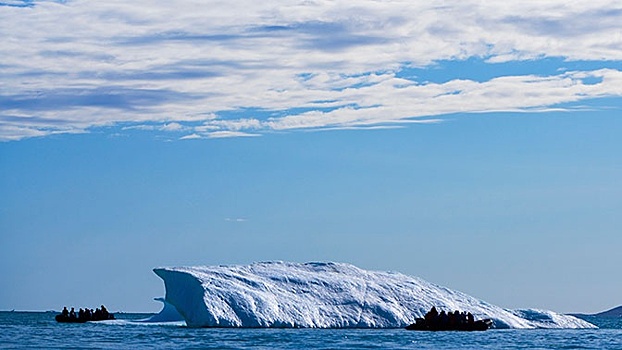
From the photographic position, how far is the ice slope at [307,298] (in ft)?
168

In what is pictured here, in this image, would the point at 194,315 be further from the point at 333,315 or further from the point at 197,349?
the point at 197,349

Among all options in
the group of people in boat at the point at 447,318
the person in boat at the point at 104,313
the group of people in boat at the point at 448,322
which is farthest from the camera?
the person in boat at the point at 104,313

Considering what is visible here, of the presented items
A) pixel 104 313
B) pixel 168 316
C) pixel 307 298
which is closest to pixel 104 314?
pixel 104 313

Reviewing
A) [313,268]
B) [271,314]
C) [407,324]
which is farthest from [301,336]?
[313,268]

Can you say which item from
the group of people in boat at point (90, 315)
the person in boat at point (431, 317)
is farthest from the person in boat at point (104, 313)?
the person in boat at point (431, 317)

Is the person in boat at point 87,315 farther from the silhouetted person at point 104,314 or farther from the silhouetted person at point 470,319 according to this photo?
the silhouetted person at point 470,319

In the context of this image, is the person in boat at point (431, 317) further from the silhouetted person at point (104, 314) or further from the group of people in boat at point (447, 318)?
the silhouetted person at point (104, 314)

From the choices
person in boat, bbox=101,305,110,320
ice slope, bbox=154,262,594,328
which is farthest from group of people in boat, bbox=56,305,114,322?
ice slope, bbox=154,262,594,328

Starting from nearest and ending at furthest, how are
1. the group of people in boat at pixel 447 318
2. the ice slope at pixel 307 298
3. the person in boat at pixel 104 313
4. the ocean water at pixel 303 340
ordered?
the ocean water at pixel 303 340 < the ice slope at pixel 307 298 < the group of people in boat at pixel 447 318 < the person in boat at pixel 104 313

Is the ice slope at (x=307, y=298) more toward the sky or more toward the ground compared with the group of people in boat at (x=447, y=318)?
more toward the sky

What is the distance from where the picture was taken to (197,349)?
38.2 metres

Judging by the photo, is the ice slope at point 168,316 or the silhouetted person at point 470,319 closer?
the silhouetted person at point 470,319

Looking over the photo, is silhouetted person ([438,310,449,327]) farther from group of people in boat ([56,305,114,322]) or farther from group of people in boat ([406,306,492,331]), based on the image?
group of people in boat ([56,305,114,322])

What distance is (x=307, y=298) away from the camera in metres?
53.6
